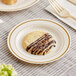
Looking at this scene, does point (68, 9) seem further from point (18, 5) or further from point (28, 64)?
point (28, 64)

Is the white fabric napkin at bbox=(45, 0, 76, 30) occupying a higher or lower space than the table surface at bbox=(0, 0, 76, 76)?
higher

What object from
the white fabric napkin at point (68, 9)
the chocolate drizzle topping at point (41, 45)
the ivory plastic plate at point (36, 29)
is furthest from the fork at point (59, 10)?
the chocolate drizzle topping at point (41, 45)

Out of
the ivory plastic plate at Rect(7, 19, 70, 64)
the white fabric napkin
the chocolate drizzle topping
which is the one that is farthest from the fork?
the chocolate drizzle topping

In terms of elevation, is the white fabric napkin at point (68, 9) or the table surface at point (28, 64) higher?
the white fabric napkin at point (68, 9)

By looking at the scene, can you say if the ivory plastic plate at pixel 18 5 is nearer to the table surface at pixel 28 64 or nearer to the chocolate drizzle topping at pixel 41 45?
the table surface at pixel 28 64

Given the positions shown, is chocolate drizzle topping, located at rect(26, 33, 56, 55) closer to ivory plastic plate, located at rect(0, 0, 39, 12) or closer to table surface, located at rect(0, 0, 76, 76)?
table surface, located at rect(0, 0, 76, 76)

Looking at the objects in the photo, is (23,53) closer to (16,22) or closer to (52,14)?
(16,22)

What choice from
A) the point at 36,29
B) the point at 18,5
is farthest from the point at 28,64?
the point at 18,5
